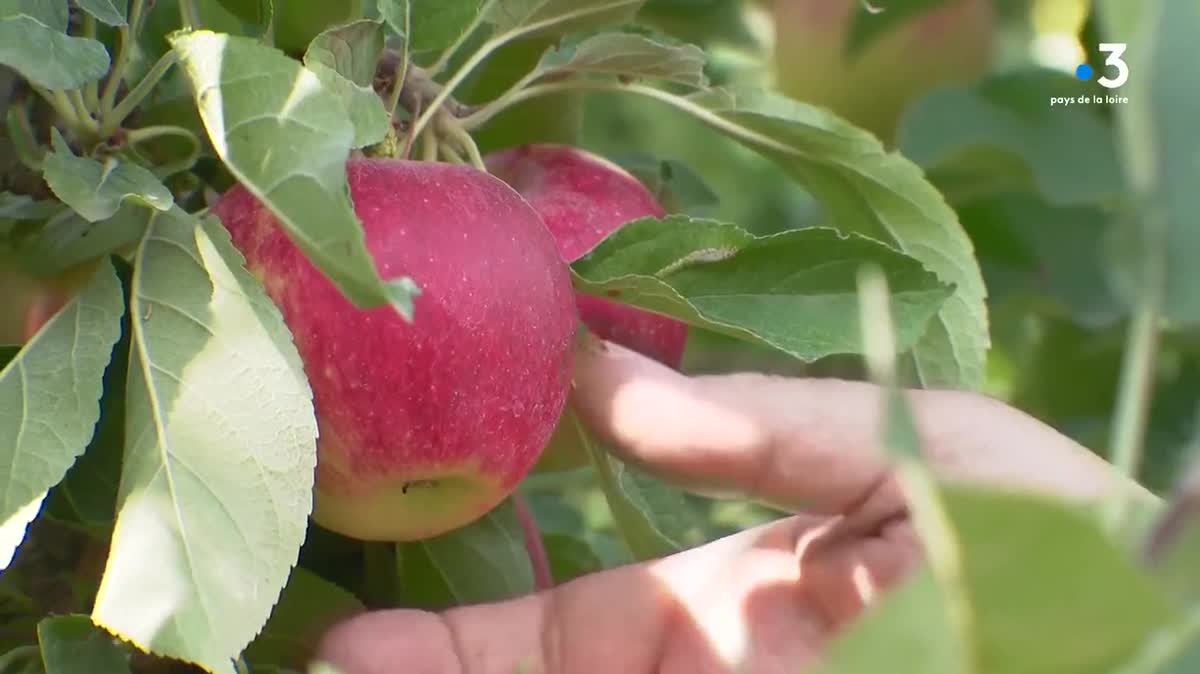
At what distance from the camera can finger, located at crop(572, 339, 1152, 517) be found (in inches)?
26.6

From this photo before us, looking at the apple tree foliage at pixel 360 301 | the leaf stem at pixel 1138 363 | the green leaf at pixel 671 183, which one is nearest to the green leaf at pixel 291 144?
the apple tree foliage at pixel 360 301

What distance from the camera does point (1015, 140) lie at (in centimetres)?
128

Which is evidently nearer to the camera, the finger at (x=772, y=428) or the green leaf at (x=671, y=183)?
the finger at (x=772, y=428)

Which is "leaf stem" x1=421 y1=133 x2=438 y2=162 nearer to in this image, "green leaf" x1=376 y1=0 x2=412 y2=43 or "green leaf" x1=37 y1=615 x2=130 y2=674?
"green leaf" x1=376 y1=0 x2=412 y2=43

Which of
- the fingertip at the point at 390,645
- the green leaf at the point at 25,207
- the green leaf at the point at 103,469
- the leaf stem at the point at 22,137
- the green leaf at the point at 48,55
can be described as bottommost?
the fingertip at the point at 390,645

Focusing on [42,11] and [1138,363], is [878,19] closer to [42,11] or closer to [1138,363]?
[42,11]

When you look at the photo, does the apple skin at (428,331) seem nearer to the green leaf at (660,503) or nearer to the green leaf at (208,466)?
the green leaf at (208,466)

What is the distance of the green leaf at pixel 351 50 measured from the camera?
1.88 feet

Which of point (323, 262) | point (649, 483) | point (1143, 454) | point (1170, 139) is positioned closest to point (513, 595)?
point (649, 483)

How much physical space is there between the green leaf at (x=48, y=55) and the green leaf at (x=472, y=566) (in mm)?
308

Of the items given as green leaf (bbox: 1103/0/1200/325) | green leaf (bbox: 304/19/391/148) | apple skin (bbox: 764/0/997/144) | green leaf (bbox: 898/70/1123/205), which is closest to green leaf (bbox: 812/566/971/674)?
green leaf (bbox: 1103/0/1200/325)

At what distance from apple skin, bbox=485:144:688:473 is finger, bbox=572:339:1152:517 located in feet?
0.09

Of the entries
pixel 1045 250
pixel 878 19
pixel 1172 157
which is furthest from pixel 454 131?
pixel 1045 250

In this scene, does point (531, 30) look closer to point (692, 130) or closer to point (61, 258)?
point (61, 258)
